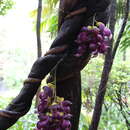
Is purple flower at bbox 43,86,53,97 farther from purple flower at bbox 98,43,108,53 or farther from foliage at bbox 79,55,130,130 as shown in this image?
foliage at bbox 79,55,130,130

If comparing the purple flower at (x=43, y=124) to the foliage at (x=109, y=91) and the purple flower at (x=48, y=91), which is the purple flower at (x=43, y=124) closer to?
the purple flower at (x=48, y=91)

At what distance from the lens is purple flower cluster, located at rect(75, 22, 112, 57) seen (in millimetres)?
457

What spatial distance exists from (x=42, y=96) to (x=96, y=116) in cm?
41

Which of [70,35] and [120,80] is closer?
[70,35]

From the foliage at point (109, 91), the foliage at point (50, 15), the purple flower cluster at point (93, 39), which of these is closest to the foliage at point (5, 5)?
the foliage at point (50, 15)

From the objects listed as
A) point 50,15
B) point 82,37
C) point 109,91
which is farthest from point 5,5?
point 82,37

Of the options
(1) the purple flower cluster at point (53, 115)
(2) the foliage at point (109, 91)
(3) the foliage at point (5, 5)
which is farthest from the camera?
(3) the foliage at point (5, 5)

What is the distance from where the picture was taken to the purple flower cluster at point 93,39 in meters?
0.46

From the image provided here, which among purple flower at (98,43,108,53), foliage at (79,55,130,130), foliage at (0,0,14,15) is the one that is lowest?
foliage at (79,55,130,130)

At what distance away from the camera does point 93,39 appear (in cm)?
46

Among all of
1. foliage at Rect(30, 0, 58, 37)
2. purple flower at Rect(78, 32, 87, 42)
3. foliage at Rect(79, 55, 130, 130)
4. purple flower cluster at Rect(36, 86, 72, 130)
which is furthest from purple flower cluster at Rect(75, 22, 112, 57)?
foliage at Rect(79, 55, 130, 130)

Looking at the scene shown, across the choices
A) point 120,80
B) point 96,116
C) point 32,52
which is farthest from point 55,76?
point 32,52

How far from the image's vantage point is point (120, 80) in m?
1.52

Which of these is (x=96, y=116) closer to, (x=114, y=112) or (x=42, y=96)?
(x=42, y=96)
